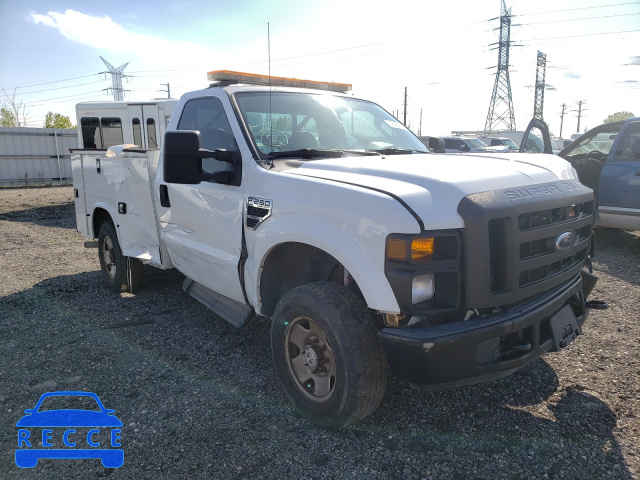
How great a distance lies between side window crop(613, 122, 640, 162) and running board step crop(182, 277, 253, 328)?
6.04 metres

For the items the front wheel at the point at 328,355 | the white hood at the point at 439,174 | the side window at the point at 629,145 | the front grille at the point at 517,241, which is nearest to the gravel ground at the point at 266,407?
the front wheel at the point at 328,355

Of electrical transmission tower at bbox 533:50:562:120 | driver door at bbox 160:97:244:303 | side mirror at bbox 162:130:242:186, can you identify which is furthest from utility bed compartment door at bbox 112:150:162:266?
electrical transmission tower at bbox 533:50:562:120

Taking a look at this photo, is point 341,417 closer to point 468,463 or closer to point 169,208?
point 468,463

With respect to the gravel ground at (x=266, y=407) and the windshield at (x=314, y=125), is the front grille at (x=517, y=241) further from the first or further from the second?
the windshield at (x=314, y=125)

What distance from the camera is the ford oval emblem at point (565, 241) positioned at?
2.69m

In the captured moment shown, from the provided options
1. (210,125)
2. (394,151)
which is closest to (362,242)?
(394,151)

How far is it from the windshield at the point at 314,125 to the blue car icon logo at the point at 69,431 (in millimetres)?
1919

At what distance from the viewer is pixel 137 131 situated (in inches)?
417

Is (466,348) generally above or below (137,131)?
below

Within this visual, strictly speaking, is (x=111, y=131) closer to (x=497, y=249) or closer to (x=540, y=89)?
(x=497, y=249)

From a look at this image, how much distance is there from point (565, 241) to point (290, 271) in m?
1.66

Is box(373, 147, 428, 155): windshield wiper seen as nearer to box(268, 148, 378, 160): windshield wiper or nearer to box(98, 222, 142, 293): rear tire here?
box(268, 148, 378, 160): windshield wiper

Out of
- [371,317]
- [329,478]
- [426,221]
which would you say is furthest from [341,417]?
[426,221]

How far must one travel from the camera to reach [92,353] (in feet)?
13.2
